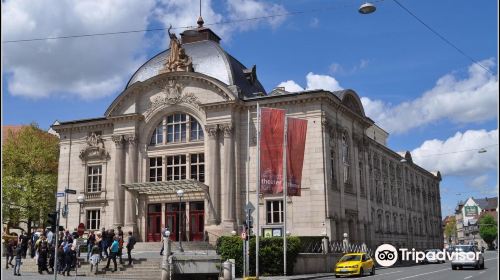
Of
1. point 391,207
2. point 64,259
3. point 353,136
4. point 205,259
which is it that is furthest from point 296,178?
point 391,207

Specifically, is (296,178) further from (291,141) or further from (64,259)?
(64,259)

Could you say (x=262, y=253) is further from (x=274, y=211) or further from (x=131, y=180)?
(x=131, y=180)

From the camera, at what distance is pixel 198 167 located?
43375 millimetres

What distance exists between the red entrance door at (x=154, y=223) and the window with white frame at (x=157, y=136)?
17.1ft

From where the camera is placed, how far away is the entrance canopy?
40.9m

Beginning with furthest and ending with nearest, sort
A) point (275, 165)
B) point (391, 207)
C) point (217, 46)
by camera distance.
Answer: point (391, 207) < point (217, 46) < point (275, 165)

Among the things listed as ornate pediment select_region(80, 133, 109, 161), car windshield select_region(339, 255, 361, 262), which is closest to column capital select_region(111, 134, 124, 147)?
ornate pediment select_region(80, 133, 109, 161)

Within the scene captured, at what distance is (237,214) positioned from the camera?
41094 mm

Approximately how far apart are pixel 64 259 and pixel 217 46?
25.2 meters

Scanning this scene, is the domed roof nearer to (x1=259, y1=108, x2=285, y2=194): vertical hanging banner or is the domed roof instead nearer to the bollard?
(x1=259, y1=108, x2=285, y2=194): vertical hanging banner

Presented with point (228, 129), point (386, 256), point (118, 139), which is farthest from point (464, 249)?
point (118, 139)

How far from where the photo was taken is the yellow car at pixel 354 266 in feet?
95.1

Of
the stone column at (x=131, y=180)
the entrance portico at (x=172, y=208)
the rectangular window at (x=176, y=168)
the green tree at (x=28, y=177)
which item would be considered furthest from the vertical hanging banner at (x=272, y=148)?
the green tree at (x=28, y=177)

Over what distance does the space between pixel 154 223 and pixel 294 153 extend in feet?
56.6
